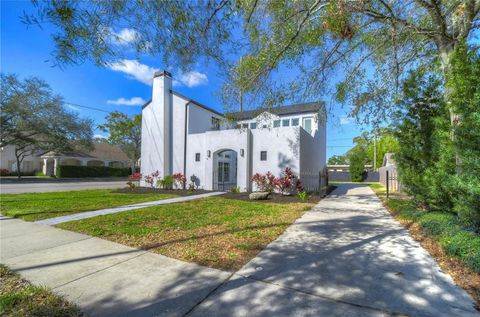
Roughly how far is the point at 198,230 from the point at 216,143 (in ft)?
30.0

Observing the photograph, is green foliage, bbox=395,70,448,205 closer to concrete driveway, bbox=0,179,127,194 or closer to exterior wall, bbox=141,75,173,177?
exterior wall, bbox=141,75,173,177

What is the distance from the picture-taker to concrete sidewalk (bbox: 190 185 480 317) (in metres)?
2.38

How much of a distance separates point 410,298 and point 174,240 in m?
3.87

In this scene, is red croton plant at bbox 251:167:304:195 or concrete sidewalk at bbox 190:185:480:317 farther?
red croton plant at bbox 251:167:304:195

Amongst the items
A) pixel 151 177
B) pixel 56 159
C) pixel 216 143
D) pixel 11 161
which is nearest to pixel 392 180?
pixel 216 143


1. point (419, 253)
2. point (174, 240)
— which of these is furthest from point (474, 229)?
point (174, 240)

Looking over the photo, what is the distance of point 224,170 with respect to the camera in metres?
16.2

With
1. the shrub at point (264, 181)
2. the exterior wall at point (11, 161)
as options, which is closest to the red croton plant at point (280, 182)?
the shrub at point (264, 181)

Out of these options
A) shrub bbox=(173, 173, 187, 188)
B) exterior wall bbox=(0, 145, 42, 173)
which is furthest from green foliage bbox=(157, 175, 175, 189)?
exterior wall bbox=(0, 145, 42, 173)

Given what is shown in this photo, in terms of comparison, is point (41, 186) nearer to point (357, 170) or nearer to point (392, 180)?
point (392, 180)

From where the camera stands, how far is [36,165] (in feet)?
112

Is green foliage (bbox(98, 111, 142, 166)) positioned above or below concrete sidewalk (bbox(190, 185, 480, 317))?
above

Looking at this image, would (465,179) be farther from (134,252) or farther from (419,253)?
(134,252)

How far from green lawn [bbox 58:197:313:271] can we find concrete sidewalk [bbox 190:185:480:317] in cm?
41
